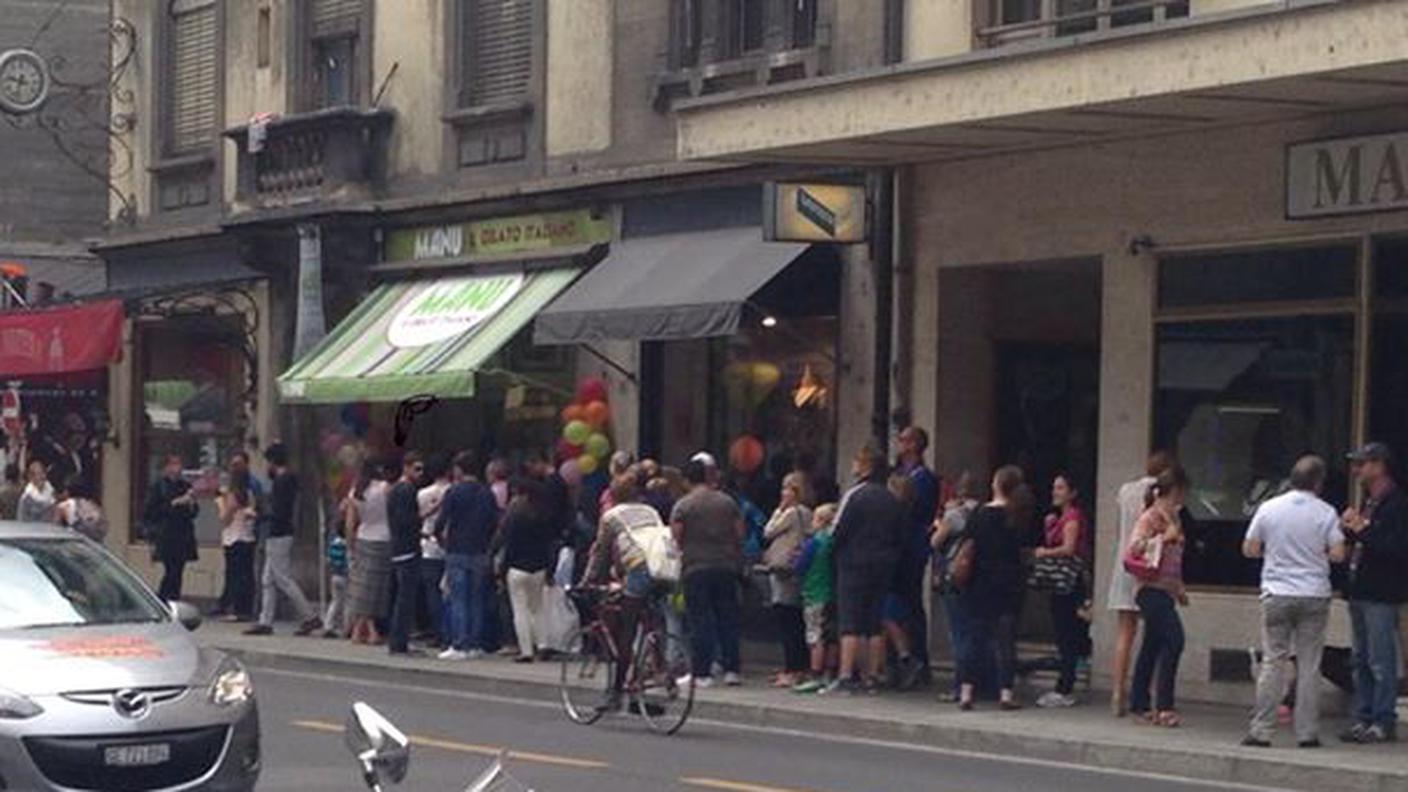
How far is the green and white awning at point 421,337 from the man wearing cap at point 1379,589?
36.3 feet

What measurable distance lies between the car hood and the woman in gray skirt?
1313 centimetres

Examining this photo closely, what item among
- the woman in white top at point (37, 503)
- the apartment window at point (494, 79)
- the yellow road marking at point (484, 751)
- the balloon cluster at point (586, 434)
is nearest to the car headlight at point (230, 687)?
the yellow road marking at point (484, 751)

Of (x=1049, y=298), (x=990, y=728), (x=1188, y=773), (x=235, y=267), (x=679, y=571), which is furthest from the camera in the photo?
(x=235, y=267)

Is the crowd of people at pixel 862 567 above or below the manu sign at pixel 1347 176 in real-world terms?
below

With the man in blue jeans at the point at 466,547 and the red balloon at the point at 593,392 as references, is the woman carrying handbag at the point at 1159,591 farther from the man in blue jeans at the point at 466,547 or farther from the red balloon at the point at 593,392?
the red balloon at the point at 593,392

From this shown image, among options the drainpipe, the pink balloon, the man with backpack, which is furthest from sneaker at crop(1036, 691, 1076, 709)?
the pink balloon

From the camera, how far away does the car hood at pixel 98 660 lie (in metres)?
13.6

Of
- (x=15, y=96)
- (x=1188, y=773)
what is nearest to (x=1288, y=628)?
(x=1188, y=773)

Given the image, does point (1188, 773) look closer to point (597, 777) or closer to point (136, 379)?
point (597, 777)

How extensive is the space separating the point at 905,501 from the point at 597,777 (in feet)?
20.6

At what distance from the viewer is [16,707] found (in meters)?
13.3

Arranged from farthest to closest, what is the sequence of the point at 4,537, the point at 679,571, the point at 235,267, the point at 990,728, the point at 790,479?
the point at 235,267 < the point at 790,479 < the point at 679,571 < the point at 990,728 < the point at 4,537

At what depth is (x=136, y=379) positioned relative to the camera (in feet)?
123

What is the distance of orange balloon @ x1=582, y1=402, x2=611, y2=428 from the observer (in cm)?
2820
